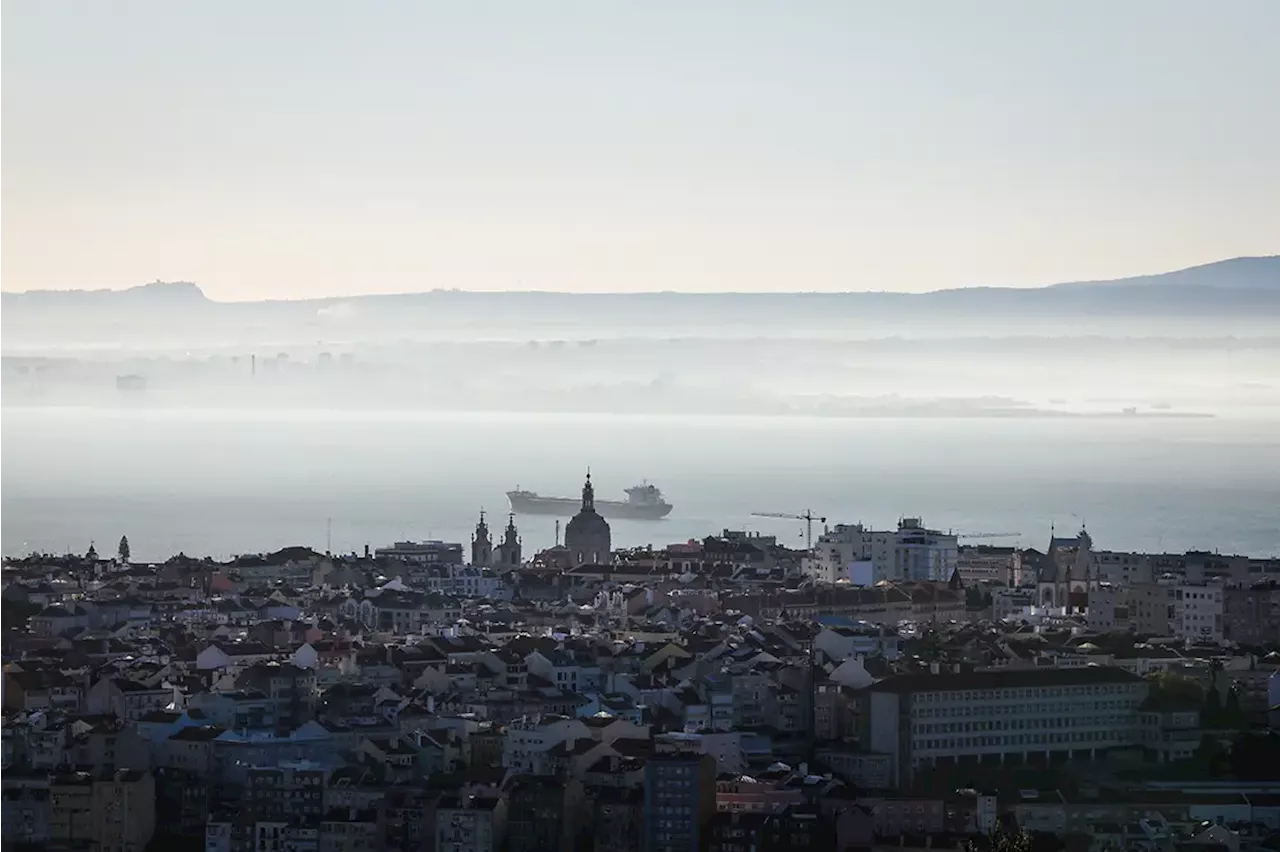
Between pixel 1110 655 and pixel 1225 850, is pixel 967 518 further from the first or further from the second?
pixel 1225 850

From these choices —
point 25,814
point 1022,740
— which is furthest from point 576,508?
point 25,814

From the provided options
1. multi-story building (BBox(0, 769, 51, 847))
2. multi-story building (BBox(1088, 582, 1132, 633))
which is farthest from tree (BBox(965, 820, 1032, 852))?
multi-story building (BBox(1088, 582, 1132, 633))

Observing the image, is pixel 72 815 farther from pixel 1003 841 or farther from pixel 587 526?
pixel 587 526

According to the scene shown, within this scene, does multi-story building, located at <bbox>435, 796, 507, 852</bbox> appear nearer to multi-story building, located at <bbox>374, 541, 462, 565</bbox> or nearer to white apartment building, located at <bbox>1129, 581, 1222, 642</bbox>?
white apartment building, located at <bbox>1129, 581, 1222, 642</bbox>

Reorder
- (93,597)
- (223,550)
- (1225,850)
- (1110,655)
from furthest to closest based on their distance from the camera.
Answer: (223,550), (93,597), (1110,655), (1225,850)

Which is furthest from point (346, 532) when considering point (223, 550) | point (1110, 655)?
point (1110, 655)

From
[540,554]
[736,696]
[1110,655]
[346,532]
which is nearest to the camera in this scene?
[736,696]

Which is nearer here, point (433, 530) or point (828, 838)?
point (828, 838)
